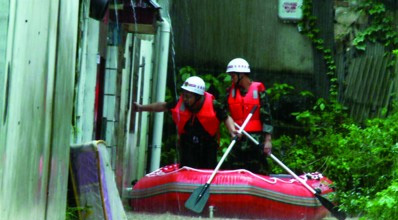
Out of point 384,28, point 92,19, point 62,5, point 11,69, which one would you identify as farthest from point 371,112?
point 11,69

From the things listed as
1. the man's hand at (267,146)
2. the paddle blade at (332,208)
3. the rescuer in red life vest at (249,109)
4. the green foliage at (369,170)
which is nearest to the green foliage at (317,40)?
the green foliage at (369,170)

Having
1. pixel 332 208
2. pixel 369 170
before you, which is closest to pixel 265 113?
pixel 332 208

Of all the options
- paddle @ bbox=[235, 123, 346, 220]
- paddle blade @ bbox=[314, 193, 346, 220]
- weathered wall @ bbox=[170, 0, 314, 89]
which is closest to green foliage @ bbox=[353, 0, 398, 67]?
weathered wall @ bbox=[170, 0, 314, 89]

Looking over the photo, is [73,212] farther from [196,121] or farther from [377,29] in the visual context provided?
[377,29]

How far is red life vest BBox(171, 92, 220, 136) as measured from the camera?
12.2 m

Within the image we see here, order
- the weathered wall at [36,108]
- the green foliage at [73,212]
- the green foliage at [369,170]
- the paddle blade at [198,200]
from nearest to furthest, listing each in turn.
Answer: the weathered wall at [36,108], the green foliage at [73,212], the green foliage at [369,170], the paddle blade at [198,200]

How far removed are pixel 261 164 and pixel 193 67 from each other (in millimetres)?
4932

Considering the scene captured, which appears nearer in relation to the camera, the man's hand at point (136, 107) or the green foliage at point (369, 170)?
the green foliage at point (369, 170)

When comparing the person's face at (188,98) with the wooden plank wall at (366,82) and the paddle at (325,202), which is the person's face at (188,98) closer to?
the paddle at (325,202)

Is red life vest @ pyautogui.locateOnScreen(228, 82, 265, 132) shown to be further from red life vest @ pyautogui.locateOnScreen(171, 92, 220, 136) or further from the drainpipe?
the drainpipe

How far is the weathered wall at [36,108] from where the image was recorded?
→ 216 inches

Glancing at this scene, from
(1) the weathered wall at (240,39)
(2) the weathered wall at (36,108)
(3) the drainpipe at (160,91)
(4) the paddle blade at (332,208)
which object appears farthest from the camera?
(1) the weathered wall at (240,39)

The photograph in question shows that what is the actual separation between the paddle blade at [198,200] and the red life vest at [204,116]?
1.12m

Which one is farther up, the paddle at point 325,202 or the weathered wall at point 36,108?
the weathered wall at point 36,108
